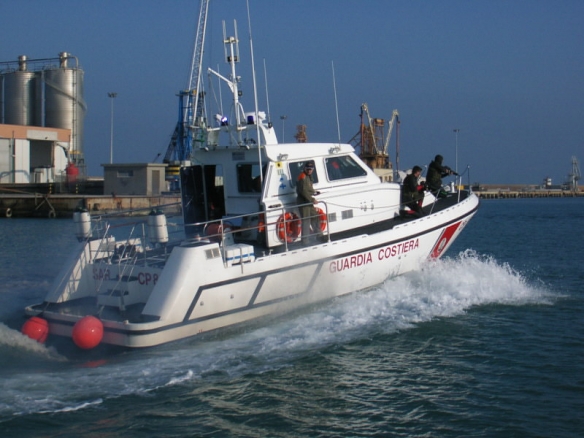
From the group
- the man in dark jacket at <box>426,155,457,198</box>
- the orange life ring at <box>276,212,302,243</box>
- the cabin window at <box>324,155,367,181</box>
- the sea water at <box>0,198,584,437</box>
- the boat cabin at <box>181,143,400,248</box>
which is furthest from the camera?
the man in dark jacket at <box>426,155,457,198</box>

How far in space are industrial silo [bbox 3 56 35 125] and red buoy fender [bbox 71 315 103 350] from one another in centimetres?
5530

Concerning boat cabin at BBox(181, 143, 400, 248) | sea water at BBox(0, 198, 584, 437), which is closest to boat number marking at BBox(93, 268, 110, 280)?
sea water at BBox(0, 198, 584, 437)

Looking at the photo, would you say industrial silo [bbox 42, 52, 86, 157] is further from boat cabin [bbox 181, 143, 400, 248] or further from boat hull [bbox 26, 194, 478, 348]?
boat hull [bbox 26, 194, 478, 348]

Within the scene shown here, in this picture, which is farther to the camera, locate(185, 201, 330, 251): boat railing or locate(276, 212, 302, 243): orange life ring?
locate(276, 212, 302, 243): orange life ring

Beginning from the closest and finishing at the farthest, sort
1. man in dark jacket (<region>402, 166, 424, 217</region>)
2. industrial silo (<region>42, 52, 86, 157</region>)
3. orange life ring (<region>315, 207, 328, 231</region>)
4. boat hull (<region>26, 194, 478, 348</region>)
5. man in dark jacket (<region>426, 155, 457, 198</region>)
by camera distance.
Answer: boat hull (<region>26, 194, 478, 348</region>), orange life ring (<region>315, 207, 328, 231</region>), man in dark jacket (<region>402, 166, 424, 217</region>), man in dark jacket (<region>426, 155, 457, 198</region>), industrial silo (<region>42, 52, 86, 157</region>)

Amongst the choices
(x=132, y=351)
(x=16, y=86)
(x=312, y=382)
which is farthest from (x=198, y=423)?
(x=16, y=86)

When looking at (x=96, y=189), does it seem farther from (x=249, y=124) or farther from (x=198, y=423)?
(x=198, y=423)

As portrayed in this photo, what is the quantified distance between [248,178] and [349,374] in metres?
4.04

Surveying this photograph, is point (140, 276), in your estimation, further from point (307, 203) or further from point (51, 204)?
point (51, 204)

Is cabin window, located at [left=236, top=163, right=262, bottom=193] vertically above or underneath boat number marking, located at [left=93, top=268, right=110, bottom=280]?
above

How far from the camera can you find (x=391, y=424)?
6.32 meters

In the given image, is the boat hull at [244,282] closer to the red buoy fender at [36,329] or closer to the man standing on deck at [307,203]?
the red buoy fender at [36,329]

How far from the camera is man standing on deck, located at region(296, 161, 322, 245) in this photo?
993 centimetres

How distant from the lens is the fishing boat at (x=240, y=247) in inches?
332
